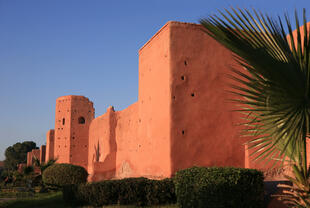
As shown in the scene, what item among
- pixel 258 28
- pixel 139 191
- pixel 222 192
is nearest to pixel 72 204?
pixel 139 191

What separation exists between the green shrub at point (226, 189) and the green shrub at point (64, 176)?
392 inches

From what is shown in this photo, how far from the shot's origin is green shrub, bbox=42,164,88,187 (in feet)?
52.9

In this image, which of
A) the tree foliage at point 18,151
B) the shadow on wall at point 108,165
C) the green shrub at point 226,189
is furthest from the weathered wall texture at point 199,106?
the tree foliage at point 18,151

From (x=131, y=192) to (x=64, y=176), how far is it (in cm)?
787

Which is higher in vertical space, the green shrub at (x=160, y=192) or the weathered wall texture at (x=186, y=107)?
the weathered wall texture at (x=186, y=107)

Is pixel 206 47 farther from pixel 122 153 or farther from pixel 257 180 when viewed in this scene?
pixel 122 153

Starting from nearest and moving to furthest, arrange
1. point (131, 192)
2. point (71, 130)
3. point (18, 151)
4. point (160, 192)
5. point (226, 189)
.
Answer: point (226, 189)
point (160, 192)
point (131, 192)
point (71, 130)
point (18, 151)

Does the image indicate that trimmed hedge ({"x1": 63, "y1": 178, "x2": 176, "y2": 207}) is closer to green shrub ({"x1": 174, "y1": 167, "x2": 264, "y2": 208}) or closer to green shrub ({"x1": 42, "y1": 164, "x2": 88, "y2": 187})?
green shrub ({"x1": 174, "y1": 167, "x2": 264, "y2": 208})

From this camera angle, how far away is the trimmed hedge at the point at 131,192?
912 centimetres

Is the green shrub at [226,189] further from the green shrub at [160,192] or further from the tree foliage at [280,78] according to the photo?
the tree foliage at [280,78]

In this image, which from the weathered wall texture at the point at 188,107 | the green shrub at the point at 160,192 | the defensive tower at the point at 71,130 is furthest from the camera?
the defensive tower at the point at 71,130

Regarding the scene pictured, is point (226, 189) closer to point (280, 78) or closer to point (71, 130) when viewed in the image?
point (280, 78)

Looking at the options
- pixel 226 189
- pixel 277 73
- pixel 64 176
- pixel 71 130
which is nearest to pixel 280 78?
pixel 277 73

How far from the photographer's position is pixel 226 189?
7090 mm
